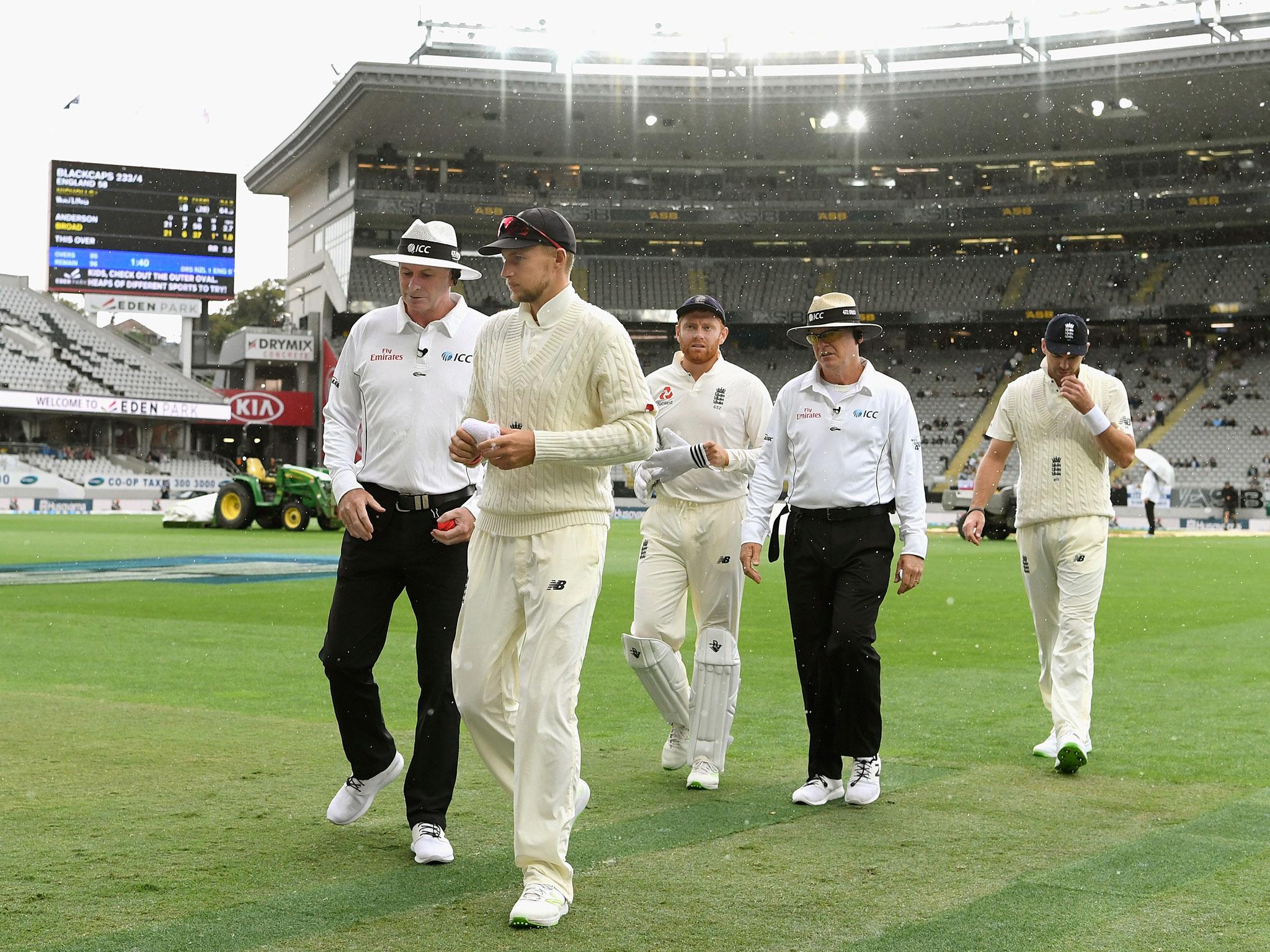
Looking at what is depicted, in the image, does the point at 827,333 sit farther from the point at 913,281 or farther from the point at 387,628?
the point at 913,281

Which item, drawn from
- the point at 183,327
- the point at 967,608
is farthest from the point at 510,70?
the point at 967,608

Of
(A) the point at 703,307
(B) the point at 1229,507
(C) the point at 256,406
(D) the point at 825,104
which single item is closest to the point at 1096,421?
(A) the point at 703,307

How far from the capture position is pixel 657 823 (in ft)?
17.9

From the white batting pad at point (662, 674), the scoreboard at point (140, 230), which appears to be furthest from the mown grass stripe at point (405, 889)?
the scoreboard at point (140, 230)

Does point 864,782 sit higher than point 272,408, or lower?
lower

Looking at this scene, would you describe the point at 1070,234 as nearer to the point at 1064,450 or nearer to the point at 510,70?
the point at 510,70

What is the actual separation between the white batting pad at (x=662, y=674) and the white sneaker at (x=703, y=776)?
0.47m

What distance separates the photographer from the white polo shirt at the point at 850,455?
250 inches

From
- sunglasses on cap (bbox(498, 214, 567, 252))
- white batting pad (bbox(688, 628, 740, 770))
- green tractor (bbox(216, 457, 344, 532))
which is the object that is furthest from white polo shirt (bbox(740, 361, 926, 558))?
green tractor (bbox(216, 457, 344, 532))

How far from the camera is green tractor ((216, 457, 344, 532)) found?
32.4m

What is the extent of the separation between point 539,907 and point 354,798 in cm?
146

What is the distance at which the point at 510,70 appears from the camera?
56656 mm

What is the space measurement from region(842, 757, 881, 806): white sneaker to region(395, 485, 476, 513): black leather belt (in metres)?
2.09

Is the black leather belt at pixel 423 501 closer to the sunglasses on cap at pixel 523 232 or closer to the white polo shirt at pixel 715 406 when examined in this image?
the sunglasses on cap at pixel 523 232
